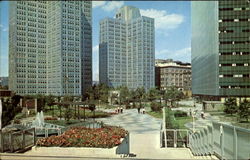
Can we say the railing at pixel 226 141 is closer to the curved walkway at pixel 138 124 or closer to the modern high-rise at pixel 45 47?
Result: the curved walkway at pixel 138 124

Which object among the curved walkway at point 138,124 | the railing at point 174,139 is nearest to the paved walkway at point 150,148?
the curved walkway at point 138,124

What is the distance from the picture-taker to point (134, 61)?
15288 cm

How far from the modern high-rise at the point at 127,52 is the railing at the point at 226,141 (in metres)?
138

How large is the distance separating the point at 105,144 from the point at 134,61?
144 metres

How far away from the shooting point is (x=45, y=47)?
120 m

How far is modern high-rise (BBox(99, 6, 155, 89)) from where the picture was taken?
489 feet

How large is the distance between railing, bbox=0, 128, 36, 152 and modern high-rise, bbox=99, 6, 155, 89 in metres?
136

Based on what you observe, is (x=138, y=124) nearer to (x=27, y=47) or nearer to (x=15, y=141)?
(x=15, y=141)

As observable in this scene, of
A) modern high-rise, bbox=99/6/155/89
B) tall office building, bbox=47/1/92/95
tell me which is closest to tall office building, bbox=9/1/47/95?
tall office building, bbox=47/1/92/95

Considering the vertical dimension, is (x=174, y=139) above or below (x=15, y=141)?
below

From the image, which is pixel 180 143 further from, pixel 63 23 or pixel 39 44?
pixel 39 44

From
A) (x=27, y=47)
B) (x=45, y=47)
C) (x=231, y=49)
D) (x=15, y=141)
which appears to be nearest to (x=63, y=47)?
(x=45, y=47)

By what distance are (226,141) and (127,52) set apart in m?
151

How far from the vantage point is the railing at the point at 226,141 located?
5586 mm
